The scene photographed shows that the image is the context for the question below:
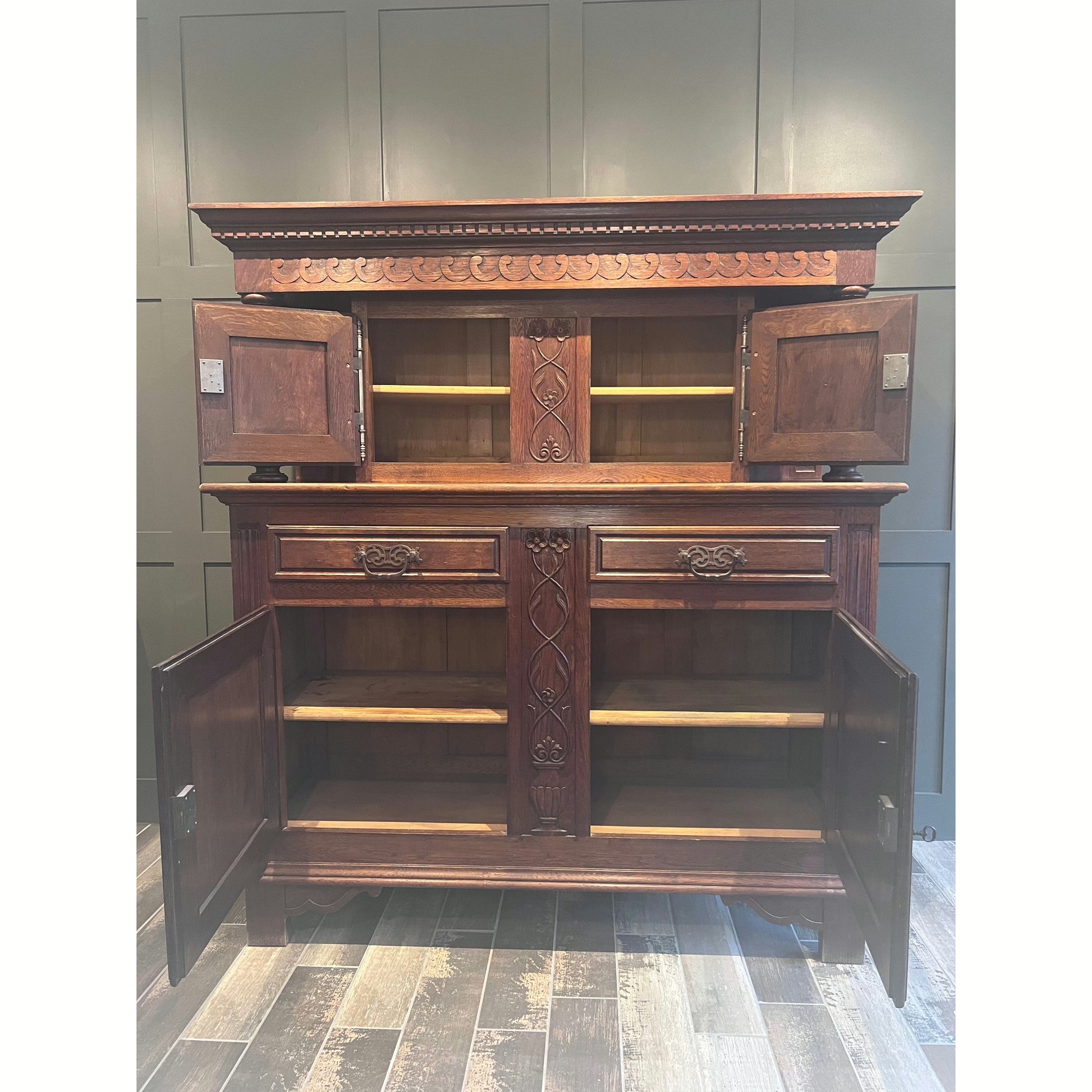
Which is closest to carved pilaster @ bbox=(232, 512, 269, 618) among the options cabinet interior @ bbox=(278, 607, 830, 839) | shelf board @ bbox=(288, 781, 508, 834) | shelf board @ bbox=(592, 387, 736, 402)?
cabinet interior @ bbox=(278, 607, 830, 839)

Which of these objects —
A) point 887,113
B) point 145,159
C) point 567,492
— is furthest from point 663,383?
point 145,159

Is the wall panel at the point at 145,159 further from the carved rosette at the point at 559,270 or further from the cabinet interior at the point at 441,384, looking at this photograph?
the cabinet interior at the point at 441,384

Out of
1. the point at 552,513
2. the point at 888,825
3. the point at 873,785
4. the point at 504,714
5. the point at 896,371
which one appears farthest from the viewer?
the point at 504,714

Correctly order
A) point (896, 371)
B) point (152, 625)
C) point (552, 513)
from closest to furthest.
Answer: point (896, 371) < point (552, 513) < point (152, 625)

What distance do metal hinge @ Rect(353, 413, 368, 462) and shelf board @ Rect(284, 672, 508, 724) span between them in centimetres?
65

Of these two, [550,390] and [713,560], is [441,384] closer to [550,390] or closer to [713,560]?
[550,390]

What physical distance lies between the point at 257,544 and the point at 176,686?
1.64 feet

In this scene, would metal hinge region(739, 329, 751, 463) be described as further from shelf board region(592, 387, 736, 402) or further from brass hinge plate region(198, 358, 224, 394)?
brass hinge plate region(198, 358, 224, 394)

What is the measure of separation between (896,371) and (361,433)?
1.31m

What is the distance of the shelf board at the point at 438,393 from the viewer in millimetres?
1836

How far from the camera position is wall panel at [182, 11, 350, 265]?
2053 mm

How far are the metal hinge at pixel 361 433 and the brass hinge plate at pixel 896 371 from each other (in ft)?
4.20

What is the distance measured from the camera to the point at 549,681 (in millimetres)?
1711
